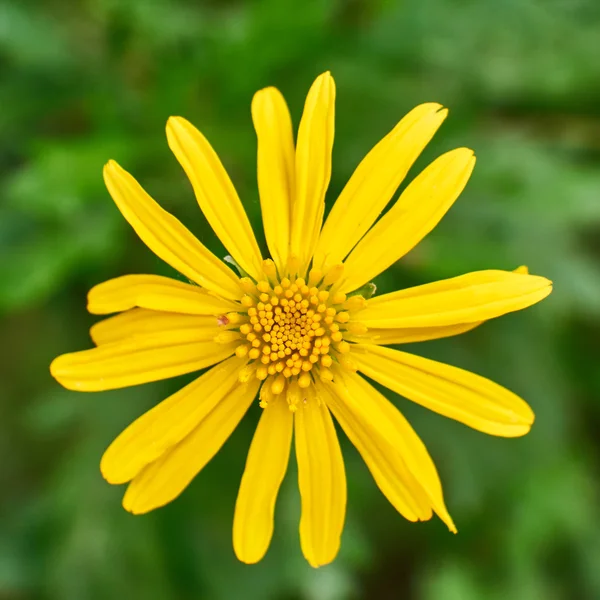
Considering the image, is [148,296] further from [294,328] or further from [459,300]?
[459,300]

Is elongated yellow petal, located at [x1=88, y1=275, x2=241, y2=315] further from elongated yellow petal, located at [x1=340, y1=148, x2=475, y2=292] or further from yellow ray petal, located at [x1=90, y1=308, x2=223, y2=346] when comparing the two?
elongated yellow petal, located at [x1=340, y1=148, x2=475, y2=292]

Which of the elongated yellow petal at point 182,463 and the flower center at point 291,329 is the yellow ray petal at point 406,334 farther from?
the elongated yellow petal at point 182,463

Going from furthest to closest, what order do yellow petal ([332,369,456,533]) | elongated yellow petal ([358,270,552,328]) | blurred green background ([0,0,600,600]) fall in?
blurred green background ([0,0,600,600]) < yellow petal ([332,369,456,533]) < elongated yellow petal ([358,270,552,328])

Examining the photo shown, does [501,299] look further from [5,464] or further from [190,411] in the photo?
[5,464]

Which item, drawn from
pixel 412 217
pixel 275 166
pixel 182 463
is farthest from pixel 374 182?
pixel 182 463

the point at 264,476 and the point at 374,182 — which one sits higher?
the point at 374,182

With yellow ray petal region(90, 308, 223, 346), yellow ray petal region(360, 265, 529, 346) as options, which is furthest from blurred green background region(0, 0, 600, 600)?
yellow ray petal region(90, 308, 223, 346)
